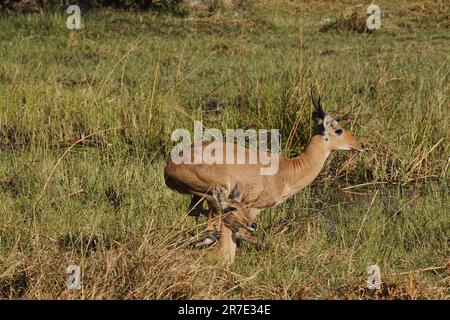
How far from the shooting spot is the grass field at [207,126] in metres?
4.91

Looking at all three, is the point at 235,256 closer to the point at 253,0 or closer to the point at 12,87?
the point at 12,87

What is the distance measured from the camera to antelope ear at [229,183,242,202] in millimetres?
5539

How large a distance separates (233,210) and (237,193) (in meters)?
0.10

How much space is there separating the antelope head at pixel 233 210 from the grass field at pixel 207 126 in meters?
0.18

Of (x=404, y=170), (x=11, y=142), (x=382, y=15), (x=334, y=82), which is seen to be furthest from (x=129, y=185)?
(x=382, y=15)

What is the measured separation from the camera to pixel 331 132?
236 inches

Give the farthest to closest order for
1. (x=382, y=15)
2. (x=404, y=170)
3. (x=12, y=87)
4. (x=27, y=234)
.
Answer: (x=382, y=15), (x=12, y=87), (x=404, y=170), (x=27, y=234)

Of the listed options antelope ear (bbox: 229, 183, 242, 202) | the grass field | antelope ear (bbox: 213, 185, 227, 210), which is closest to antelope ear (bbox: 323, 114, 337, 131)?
the grass field

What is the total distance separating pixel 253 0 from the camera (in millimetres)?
14172

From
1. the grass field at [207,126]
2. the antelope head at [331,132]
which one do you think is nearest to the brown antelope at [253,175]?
the antelope head at [331,132]

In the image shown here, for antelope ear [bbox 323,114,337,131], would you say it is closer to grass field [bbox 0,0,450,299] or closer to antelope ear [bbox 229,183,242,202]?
grass field [bbox 0,0,450,299]

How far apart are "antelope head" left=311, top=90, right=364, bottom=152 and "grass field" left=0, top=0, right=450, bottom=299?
16.6 inches

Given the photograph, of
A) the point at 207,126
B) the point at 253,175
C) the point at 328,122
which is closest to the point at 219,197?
the point at 253,175

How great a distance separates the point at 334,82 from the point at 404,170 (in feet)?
4.57
